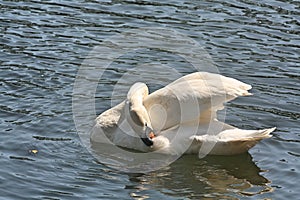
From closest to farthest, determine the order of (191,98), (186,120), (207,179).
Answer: (207,179)
(191,98)
(186,120)

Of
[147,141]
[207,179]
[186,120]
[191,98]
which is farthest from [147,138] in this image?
[207,179]

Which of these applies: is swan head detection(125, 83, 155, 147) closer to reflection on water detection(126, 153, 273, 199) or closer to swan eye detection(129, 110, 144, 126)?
swan eye detection(129, 110, 144, 126)

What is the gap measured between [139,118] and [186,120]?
0.75m

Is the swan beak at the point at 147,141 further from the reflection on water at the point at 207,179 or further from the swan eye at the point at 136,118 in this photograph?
the reflection on water at the point at 207,179

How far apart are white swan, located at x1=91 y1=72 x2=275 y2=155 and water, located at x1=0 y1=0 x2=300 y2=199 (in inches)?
10.6

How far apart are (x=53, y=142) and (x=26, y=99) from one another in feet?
5.55

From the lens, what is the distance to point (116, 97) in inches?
552

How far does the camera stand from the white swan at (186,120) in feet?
38.1

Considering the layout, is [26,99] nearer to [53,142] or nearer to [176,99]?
[53,142]

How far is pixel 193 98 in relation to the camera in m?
11.6

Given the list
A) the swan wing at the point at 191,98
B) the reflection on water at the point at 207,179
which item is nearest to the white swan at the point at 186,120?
the swan wing at the point at 191,98

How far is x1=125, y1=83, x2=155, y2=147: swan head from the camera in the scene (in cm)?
1155

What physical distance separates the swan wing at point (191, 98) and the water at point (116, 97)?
0.63m

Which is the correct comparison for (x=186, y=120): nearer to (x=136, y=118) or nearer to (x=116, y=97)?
(x=136, y=118)
